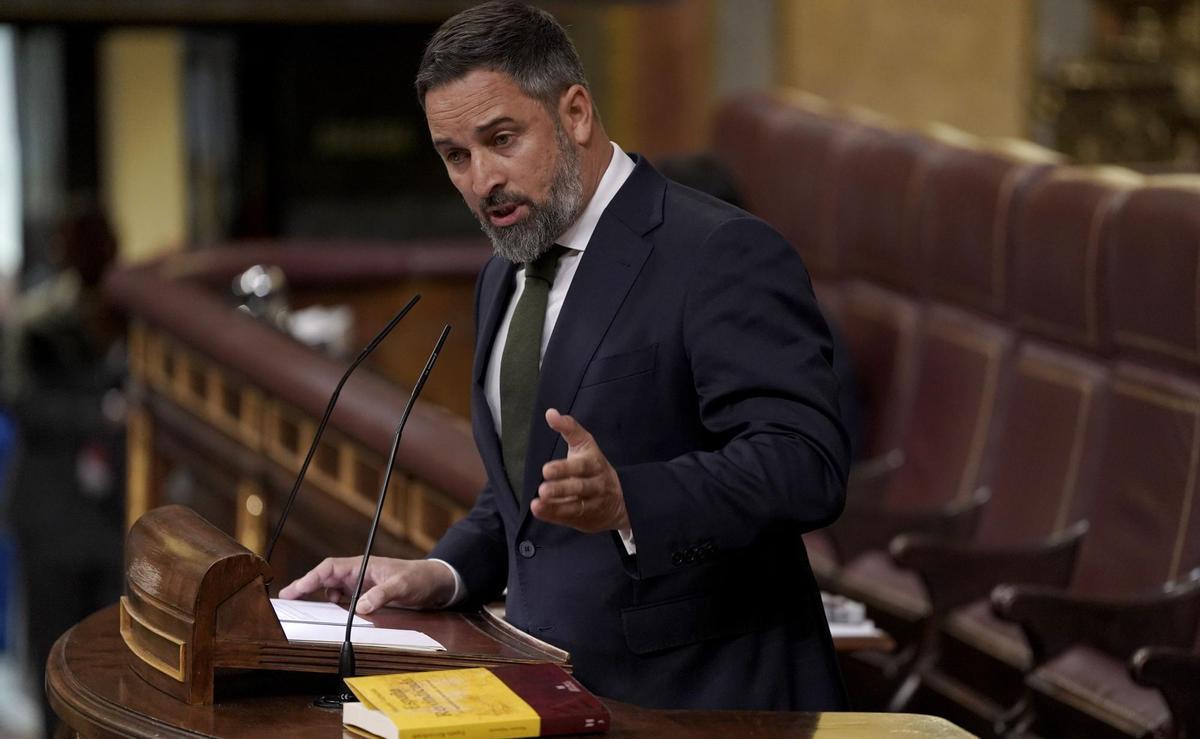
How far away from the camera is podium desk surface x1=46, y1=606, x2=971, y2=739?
1.59 m

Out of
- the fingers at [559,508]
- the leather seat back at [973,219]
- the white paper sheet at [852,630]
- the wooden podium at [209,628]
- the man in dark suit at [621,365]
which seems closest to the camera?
the fingers at [559,508]

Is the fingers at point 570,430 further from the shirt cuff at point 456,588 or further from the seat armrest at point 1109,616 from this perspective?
the seat armrest at point 1109,616

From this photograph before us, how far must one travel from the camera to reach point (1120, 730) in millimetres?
2998

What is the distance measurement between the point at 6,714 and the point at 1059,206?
572 cm

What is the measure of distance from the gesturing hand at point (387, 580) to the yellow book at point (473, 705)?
0.90 ft

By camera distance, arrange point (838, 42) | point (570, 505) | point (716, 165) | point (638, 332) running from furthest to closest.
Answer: point (838, 42), point (716, 165), point (638, 332), point (570, 505)

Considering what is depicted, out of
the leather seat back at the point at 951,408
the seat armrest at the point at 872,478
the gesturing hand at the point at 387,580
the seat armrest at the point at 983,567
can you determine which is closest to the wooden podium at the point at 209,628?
the gesturing hand at the point at 387,580

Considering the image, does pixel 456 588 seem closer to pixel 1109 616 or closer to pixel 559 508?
pixel 559 508

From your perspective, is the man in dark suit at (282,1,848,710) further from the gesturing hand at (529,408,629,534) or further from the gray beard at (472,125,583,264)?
the gesturing hand at (529,408,629,534)

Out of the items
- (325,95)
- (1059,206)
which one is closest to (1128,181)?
(1059,206)

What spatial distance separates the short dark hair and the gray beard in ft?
0.18

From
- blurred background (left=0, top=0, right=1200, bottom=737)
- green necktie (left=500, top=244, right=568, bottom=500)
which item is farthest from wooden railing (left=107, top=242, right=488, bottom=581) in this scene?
blurred background (left=0, top=0, right=1200, bottom=737)

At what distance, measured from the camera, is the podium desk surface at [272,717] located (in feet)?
5.23

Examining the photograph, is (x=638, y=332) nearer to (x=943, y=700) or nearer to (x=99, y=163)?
(x=943, y=700)
